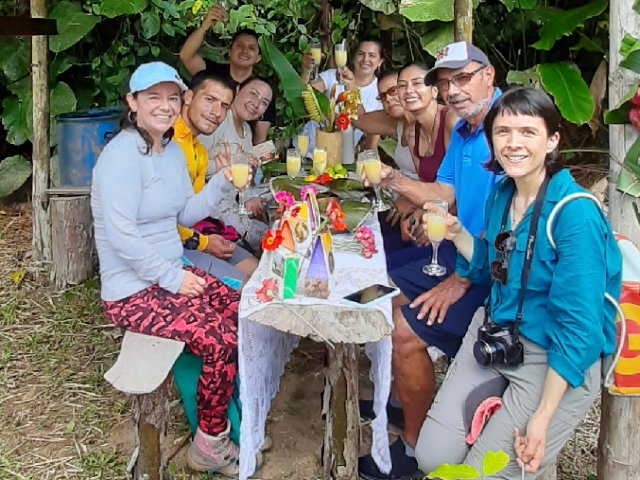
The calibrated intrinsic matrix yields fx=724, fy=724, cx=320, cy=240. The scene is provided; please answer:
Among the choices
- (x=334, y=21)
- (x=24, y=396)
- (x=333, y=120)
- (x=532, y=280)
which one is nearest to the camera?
(x=532, y=280)

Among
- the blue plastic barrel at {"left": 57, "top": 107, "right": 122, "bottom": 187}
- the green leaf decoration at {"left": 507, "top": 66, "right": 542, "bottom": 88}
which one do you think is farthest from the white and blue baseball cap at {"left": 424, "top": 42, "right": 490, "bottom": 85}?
the blue plastic barrel at {"left": 57, "top": 107, "right": 122, "bottom": 187}

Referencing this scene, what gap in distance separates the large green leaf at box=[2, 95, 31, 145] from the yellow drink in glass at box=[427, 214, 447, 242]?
383 cm

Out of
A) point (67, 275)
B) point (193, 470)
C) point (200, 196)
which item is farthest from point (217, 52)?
point (193, 470)

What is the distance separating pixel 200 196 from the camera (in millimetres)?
3014

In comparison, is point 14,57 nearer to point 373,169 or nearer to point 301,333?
point 373,169

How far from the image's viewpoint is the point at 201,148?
355 cm

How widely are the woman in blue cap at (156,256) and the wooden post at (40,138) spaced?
220 cm

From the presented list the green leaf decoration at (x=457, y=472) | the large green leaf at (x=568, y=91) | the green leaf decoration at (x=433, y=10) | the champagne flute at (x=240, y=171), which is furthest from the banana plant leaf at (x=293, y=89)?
the green leaf decoration at (x=457, y=472)

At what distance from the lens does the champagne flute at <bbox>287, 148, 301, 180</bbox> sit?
11.2 feet

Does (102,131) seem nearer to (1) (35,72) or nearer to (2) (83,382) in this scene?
(1) (35,72)

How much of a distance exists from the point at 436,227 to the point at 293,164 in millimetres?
1137

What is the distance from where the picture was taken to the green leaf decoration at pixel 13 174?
5.62 meters

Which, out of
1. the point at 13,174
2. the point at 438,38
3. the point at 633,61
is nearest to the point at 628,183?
the point at 633,61

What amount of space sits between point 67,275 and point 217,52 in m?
2.27
